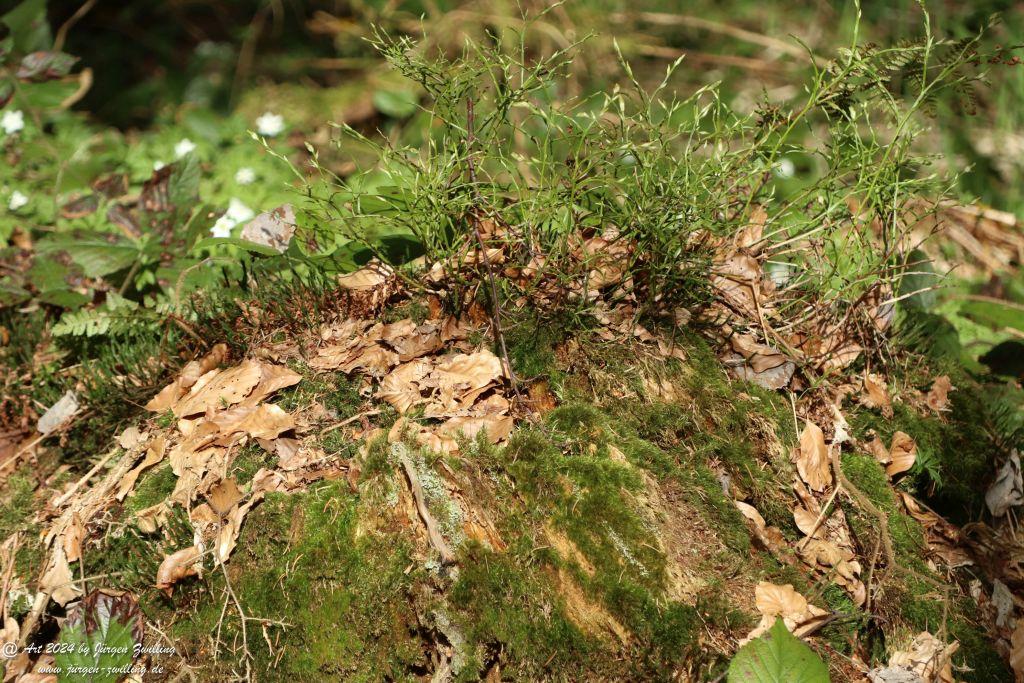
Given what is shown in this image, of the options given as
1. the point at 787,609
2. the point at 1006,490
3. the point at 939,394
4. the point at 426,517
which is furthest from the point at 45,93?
the point at 1006,490

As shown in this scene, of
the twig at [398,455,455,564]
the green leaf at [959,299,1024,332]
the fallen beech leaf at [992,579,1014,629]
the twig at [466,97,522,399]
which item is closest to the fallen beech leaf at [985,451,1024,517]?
the fallen beech leaf at [992,579,1014,629]

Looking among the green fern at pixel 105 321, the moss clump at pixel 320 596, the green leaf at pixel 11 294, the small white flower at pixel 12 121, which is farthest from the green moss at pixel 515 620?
the small white flower at pixel 12 121

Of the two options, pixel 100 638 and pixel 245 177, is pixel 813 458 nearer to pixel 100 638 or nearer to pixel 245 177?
pixel 100 638

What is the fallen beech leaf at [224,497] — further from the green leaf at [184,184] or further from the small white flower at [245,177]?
the small white flower at [245,177]

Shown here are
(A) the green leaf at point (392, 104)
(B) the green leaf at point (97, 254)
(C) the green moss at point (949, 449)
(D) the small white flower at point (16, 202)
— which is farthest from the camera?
(A) the green leaf at point (392, 104)

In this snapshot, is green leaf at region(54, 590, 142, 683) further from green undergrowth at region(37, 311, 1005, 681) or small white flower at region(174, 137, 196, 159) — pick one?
small white flower at region(174, 137, 196, 159)

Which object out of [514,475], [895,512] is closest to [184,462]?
[514,475]
